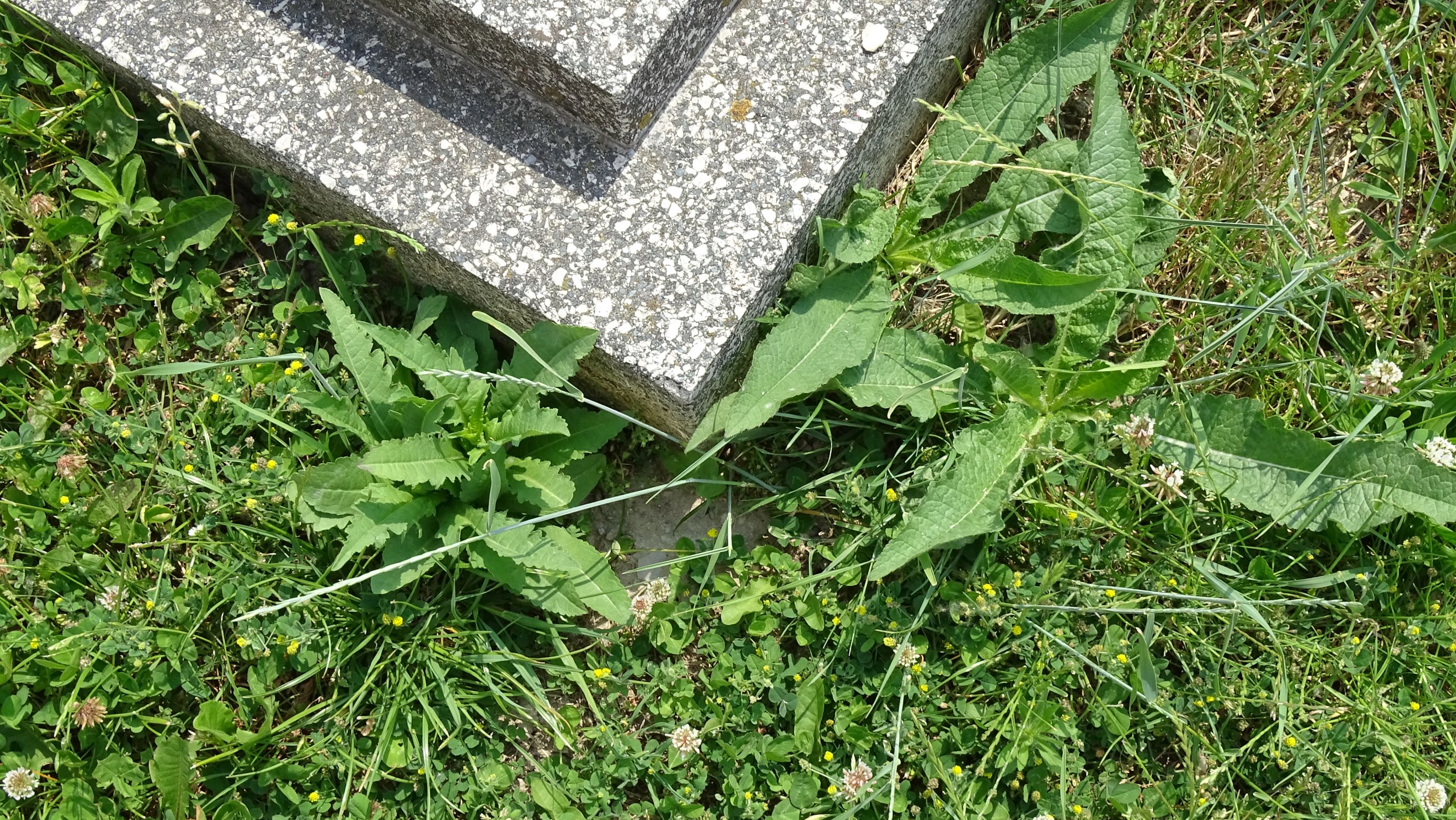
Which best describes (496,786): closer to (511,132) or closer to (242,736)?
(242,736)

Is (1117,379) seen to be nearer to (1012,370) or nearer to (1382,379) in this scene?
(1012,370)

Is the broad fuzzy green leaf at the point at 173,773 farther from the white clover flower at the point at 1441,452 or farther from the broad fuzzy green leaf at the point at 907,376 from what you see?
the white clover flower at the point at 1441,452

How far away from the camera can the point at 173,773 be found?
2484 millimetres

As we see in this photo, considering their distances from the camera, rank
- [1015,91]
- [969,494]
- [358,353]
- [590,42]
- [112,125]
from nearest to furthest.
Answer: [590,42]
[969,494]
[358,353]
[1015,91]
[112,125]

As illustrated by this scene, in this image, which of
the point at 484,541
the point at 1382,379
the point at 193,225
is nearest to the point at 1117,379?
the point at 1382,379

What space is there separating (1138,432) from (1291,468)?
0.46 meters

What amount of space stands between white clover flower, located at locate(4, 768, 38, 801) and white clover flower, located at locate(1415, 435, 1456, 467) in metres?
3.48

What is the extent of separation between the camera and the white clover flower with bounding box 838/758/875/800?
2.42 m

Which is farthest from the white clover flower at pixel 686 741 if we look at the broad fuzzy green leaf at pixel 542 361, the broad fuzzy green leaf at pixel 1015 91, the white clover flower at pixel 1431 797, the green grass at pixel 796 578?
the white clover flower at pixel 1431 797

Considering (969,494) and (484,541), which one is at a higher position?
(969,494)

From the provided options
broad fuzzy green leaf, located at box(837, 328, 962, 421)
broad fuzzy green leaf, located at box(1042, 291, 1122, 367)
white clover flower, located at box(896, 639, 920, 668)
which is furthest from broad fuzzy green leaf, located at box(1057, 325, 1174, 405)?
white clover flower, located at box(896, 639, 920, 668)

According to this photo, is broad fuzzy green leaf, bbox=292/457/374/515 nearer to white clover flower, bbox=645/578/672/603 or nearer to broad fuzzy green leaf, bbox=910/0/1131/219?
white clover flower, bbox=645/578/672/603

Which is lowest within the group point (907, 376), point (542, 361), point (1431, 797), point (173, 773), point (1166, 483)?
point (173, 773)

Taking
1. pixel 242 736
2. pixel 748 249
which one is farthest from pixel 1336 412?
pixel 242 736
